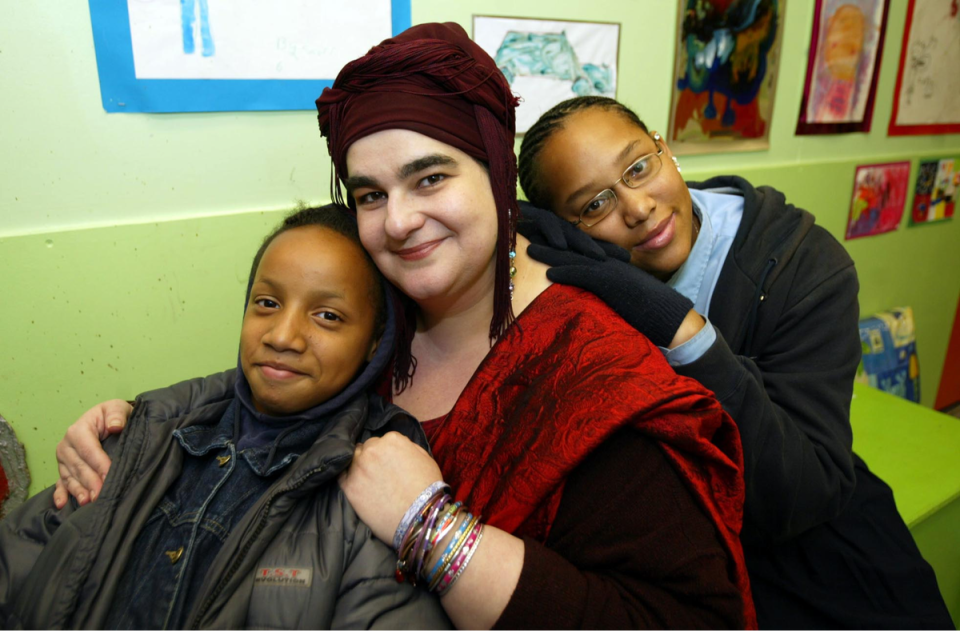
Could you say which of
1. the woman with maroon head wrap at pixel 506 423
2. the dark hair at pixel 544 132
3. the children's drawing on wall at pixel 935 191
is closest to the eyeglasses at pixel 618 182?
the dark hair at pixel 544 132

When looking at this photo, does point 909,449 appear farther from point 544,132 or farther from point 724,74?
point 544,132

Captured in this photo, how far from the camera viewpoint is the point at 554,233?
145cm

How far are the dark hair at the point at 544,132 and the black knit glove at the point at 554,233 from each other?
0.08m

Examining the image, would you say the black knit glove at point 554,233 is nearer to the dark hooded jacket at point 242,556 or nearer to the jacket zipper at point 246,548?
the dark hooded jacket at point 242,556

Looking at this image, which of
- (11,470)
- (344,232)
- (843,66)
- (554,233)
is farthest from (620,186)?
(843,66)

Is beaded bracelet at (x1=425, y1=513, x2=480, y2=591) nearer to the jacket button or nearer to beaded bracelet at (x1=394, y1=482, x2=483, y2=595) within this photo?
beaded bracelet at (x1=394, y1=482, x2=483, y2=595)

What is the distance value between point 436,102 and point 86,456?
39.6 inches

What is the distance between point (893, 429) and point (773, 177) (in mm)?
1281

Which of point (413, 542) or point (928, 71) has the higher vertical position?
point (928, 71)

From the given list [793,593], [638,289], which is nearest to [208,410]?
[638,289]

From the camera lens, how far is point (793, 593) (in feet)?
4.70

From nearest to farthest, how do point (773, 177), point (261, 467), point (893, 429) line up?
point (261, 467)
point (893, 429)
point (773, 177)

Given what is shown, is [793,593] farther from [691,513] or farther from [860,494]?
[691,513]

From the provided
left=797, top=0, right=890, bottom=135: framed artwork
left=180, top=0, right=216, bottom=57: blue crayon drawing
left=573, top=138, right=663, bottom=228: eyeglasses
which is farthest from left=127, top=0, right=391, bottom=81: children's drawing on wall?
left=797, top=0, right=890, bottom=135: framed artwork
